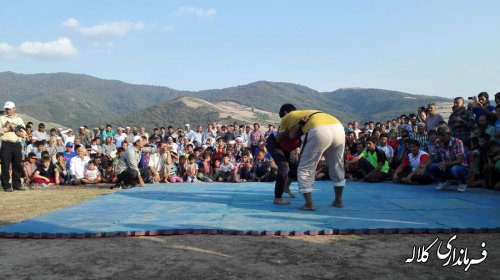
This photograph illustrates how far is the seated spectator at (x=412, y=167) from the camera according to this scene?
9.13 metres

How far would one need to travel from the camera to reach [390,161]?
10.6m

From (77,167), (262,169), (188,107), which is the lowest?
(77,167)

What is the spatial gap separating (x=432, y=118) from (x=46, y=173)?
10155 millimetres

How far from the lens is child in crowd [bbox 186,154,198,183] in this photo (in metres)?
11.4

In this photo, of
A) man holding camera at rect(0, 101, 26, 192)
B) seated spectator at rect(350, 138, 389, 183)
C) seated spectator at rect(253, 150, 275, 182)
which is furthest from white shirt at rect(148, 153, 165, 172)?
seated spectator at rect(350, 138, 389, 183)

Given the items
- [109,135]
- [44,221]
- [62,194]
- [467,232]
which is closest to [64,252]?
[44,221]

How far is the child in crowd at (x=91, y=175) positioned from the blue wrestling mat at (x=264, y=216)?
13.0ft

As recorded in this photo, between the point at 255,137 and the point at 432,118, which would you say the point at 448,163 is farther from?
the point at 255,137

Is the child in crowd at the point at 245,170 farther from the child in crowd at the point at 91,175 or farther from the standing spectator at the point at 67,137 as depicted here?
the standing spectator at the point at 67,137

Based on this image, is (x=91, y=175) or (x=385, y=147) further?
(x=91, y=175)

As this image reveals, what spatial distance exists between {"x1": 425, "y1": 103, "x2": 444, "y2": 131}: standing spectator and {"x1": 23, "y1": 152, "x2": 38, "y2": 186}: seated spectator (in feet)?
33.5

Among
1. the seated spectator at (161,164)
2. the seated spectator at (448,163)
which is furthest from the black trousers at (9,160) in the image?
the seated spectator at (448,163)

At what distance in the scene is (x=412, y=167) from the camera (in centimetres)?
958

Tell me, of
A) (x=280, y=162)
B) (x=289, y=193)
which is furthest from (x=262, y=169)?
(x=280, y=162)
